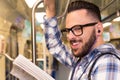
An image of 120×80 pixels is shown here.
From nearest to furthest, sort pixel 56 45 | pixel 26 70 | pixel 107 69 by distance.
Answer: pixel 107 69
pixel 26 70
pixel 56 45

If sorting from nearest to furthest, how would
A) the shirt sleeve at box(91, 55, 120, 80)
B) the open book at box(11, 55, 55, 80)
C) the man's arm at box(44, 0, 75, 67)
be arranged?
the shirt sleeve at box(91, 55, 120, 80), the open book at box(11, 55, 55, 80), the man's arm at box(44, 0, 75, 67)

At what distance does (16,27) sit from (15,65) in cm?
207

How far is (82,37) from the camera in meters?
1.36

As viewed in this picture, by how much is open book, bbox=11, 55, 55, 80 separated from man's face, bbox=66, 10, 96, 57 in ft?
0.57

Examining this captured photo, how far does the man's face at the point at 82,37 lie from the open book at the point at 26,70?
175mm

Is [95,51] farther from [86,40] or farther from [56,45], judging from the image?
[56,45]

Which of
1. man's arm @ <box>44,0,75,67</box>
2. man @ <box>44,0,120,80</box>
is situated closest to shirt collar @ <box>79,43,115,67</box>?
man @ <box>44,0,120,80</box>

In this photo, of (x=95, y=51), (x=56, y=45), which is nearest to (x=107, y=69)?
(x=95, y=51)

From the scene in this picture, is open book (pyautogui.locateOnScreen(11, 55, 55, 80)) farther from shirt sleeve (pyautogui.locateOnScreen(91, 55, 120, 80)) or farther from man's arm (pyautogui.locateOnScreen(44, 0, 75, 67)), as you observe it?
man's arm (pyautogui.locateOnScreen(44, 0, 75, 67))

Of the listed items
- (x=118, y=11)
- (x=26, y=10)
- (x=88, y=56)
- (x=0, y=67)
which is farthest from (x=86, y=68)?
(x=118, y=11)

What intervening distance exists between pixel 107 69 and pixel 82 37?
0.22 meters

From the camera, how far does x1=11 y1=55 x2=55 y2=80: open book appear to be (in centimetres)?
129

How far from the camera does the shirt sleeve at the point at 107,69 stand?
3.88 feet

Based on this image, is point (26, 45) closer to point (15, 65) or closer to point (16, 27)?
point (16, 27)
